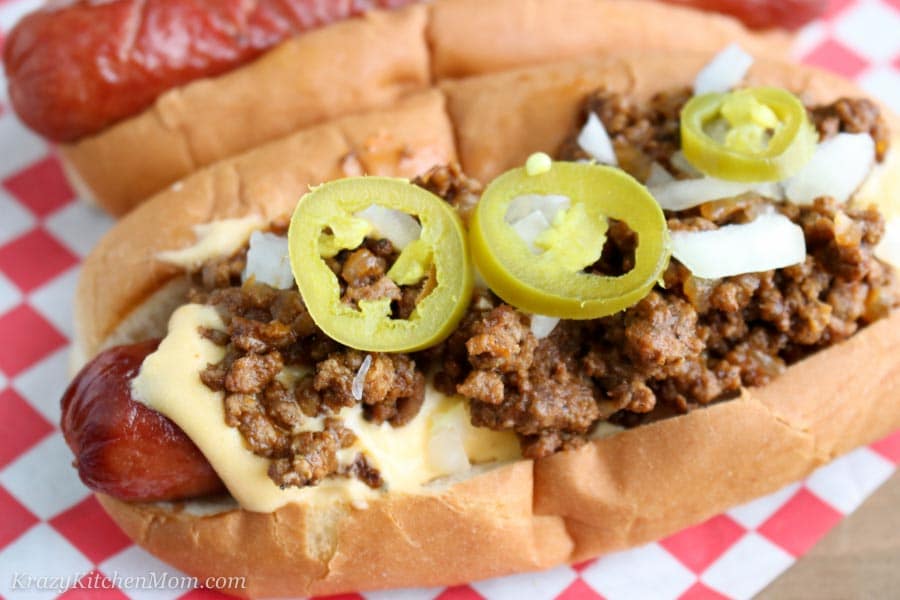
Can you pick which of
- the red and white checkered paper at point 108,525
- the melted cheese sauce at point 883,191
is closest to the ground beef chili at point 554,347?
the melted cheese sauce at point 883,191

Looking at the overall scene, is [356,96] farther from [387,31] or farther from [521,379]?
[521,379]

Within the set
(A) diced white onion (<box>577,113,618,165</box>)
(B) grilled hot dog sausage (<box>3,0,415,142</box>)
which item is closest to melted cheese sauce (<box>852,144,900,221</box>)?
(A) diced white onion (<box>577,113,618,165</box>)

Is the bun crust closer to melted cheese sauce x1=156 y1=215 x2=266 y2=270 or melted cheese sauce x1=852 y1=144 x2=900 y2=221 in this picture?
melted cheese sauce x1=156 y1=215 x2=266 y2=270

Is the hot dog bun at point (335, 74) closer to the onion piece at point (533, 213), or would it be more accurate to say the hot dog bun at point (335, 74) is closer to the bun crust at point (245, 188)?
the bun crust at point (245, 188)

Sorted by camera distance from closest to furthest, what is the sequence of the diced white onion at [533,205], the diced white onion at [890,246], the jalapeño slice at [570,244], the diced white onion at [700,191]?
the jalapeño slice at [570,244] < the diced white onion at [533,205] < the diced white onion at [700,191] < the diced white onion at [890,246]

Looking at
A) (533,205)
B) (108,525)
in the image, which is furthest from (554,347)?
(108,525)

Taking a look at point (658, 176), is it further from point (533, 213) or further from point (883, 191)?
point (883, 191)
